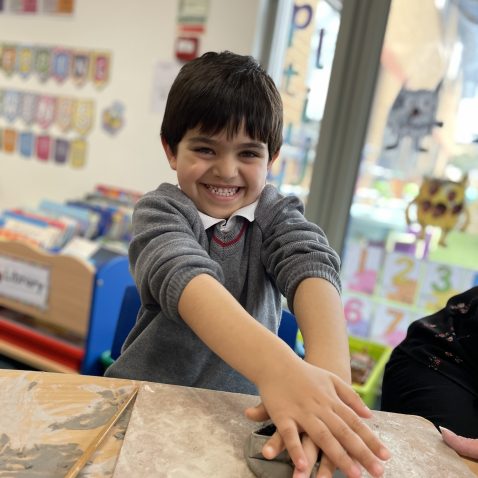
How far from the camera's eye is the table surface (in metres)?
0.42

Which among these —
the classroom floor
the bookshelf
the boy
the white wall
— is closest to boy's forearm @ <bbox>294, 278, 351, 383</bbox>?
the boy

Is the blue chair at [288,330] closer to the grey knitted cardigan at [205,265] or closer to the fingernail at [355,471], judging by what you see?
the grey knitted cardigan at [205,265]

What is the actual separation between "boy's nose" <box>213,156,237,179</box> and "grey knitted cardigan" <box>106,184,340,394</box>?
7cm

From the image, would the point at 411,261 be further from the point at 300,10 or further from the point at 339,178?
the point at 300,10

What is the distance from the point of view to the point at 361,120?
1.63 m

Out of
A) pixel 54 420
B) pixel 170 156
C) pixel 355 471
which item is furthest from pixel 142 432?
pixel 170 156

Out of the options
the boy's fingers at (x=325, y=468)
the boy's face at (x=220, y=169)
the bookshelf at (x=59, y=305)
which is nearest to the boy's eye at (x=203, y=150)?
the boy's face at (x=220, y=169)

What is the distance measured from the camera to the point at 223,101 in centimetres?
68

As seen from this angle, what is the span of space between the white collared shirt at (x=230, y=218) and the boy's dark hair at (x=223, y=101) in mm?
106

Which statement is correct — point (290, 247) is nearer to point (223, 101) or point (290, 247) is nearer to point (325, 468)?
point (223, 101)

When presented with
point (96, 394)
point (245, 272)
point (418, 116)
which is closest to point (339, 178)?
point (418, 116)

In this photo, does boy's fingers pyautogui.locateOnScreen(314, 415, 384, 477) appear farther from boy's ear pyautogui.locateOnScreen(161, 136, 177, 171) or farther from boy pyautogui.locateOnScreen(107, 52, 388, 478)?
boy's ear pyautogui.locateOnScreen(161, 136, 177, 171)

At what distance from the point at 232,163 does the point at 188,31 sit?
1403 millimetres

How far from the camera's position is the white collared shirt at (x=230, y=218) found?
733mm
